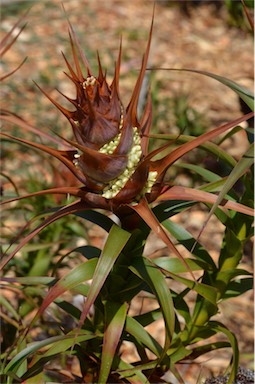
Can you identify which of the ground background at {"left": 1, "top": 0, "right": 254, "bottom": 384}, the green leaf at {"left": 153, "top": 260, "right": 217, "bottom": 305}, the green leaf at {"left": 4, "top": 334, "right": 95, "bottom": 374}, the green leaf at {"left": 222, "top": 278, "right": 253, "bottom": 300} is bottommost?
the green leaf at {"left": 4, "top": 334, "right": 95, "bottom": 374}

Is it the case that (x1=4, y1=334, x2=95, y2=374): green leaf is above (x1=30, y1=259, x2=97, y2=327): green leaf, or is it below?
below

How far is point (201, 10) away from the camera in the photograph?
3793 mm

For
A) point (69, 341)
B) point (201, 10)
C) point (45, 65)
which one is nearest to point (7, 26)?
point (45, 65)

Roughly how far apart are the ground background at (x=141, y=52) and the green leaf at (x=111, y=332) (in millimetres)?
1430

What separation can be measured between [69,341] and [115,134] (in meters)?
0.33

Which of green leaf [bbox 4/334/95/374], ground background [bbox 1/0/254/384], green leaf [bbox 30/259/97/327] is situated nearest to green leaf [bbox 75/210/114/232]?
green leaf [bbox 30/259/97/327]

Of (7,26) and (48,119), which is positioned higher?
(7,26)

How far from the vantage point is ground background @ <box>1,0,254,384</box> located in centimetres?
297

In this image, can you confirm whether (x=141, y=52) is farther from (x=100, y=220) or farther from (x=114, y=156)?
(x=114, y=156)

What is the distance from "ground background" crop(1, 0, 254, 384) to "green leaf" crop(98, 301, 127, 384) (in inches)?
56.3

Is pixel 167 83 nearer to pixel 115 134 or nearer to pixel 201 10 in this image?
pixel 201 10

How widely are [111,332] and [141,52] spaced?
8.05 ft

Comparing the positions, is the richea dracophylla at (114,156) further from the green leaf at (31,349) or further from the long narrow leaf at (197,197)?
the green leaf at (31,349)

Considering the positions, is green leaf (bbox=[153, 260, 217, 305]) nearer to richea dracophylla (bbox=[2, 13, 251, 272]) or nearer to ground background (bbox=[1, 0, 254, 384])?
richea dracophylla (bbox=[2, 13, 251, 272])
